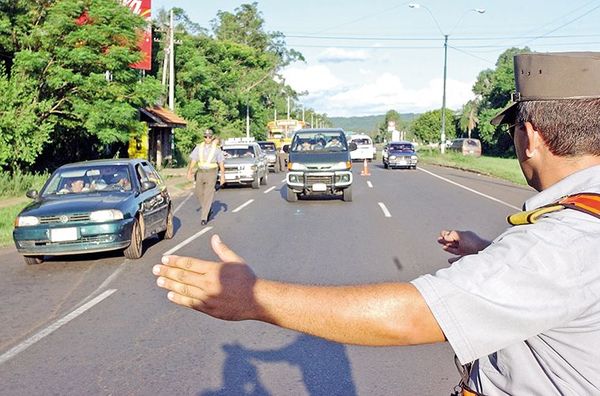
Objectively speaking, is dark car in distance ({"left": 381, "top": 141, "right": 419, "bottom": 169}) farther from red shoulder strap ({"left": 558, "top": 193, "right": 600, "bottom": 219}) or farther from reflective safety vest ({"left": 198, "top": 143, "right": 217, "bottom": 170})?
red shoulder strap ({"left": 558, "top": 193, "right": 600, "bottom": 219})

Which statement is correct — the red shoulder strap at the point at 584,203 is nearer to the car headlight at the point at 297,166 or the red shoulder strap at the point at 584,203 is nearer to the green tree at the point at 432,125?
the car headlight at the point at 297,166

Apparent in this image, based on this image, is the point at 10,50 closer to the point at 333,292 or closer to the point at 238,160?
the point at 238,160

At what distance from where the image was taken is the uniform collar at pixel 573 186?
1.63 meters

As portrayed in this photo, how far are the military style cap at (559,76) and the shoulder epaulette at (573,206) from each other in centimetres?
28

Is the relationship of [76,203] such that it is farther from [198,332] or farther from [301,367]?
[301,367]

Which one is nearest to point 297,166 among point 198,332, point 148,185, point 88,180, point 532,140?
point 148,185

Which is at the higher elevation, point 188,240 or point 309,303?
point 309,303

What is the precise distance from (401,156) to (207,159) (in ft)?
82.5

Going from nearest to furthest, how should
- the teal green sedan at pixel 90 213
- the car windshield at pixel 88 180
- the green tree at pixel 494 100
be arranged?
1. the teal green sedan at pixel 90 213
2. the car windshield at pixel 88 180
3. the green tree at pixel 494 100

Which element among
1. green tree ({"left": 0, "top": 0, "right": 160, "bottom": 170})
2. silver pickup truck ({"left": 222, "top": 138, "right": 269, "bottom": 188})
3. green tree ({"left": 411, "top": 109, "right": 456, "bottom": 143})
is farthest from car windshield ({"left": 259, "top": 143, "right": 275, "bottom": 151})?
green tree ({"left": 411, "top": 109, "right": 456, "bottom": 143})

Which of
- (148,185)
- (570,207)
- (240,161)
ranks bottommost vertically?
(148,185)

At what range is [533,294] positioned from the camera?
142 centimetres

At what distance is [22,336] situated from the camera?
6.12 meters

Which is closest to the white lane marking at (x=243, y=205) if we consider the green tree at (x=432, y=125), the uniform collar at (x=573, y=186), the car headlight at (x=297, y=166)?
the car headlight at (x=297, y=166)
